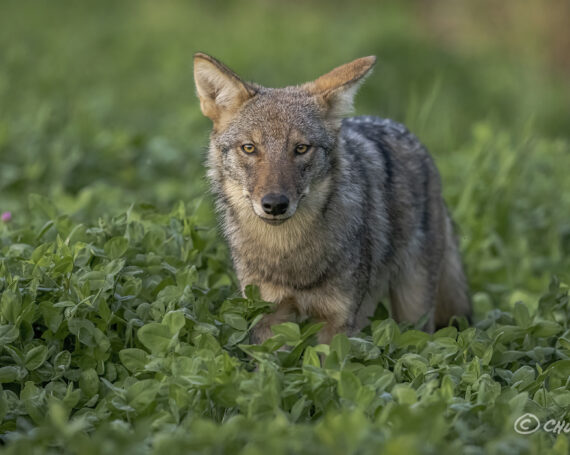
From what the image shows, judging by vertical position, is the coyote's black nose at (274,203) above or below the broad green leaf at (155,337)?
above

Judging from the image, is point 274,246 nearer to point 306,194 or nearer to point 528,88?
→ point 306,194

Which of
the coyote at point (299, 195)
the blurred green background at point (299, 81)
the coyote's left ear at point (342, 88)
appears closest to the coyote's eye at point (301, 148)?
the coyote at point (299, 195)

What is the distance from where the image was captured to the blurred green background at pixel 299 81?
21.7 feet

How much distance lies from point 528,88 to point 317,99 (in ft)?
26.1

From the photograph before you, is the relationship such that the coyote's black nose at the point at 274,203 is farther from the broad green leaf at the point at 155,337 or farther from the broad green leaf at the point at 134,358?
the broad green leaf at the point at 134,358

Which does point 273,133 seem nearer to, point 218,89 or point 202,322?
point 218,89

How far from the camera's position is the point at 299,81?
10844 mm

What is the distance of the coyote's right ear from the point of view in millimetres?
4438

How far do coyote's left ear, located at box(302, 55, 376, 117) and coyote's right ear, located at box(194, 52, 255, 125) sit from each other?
372 mm

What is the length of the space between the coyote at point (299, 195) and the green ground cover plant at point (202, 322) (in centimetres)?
21

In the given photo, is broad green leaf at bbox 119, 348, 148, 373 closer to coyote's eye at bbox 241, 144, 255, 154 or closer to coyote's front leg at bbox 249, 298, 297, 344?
coyote's front leg at bbox 249, 298, 297, 344

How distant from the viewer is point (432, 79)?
435 inches

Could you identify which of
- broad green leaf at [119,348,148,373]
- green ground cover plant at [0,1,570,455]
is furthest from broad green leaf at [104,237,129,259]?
broad green leaf at [119,348,148,373]

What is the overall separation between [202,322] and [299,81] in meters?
7.23
